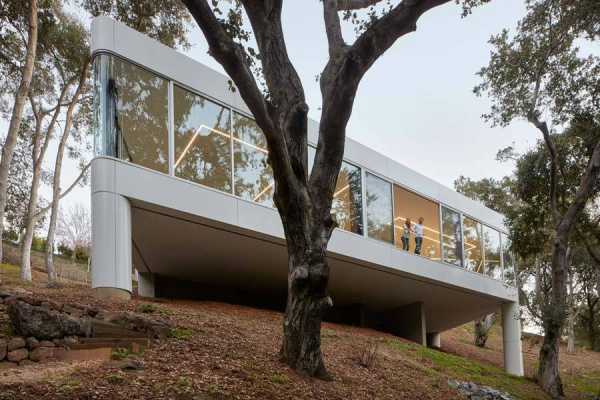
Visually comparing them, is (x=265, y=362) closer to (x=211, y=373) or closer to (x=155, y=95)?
(x=211, y=373)

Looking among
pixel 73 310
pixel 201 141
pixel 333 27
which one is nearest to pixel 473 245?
pixel 201 141

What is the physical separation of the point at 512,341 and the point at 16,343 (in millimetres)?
17568

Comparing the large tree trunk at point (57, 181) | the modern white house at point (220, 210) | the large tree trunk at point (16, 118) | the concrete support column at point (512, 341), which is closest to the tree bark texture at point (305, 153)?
the modern white house at point (220, 210)

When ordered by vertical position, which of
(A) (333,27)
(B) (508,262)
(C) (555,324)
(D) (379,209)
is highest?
(A) (333,27)

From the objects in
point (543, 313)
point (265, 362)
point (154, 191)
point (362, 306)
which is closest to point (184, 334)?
point (265, 362)

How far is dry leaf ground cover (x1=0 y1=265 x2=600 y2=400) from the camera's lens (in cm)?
533

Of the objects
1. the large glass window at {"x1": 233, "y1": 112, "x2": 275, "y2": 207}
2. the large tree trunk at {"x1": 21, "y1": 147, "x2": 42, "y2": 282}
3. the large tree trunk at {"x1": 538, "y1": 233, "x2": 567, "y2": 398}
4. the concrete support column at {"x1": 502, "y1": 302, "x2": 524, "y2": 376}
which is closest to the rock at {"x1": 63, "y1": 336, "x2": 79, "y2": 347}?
the large glass window at {"x1": 233, "y1": 112, "x2": 275, "y2": 207}

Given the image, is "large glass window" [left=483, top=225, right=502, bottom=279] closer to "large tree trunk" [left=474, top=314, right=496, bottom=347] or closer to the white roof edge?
the white roof edge

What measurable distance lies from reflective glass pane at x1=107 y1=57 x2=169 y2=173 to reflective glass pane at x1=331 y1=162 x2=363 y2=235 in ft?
16.7

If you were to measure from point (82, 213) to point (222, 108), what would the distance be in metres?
21.7

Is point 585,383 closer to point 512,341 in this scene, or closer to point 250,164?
point 512,341

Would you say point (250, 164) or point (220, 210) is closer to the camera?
point (220, 210)

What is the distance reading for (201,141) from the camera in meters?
12.0

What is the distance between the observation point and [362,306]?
19453mm
